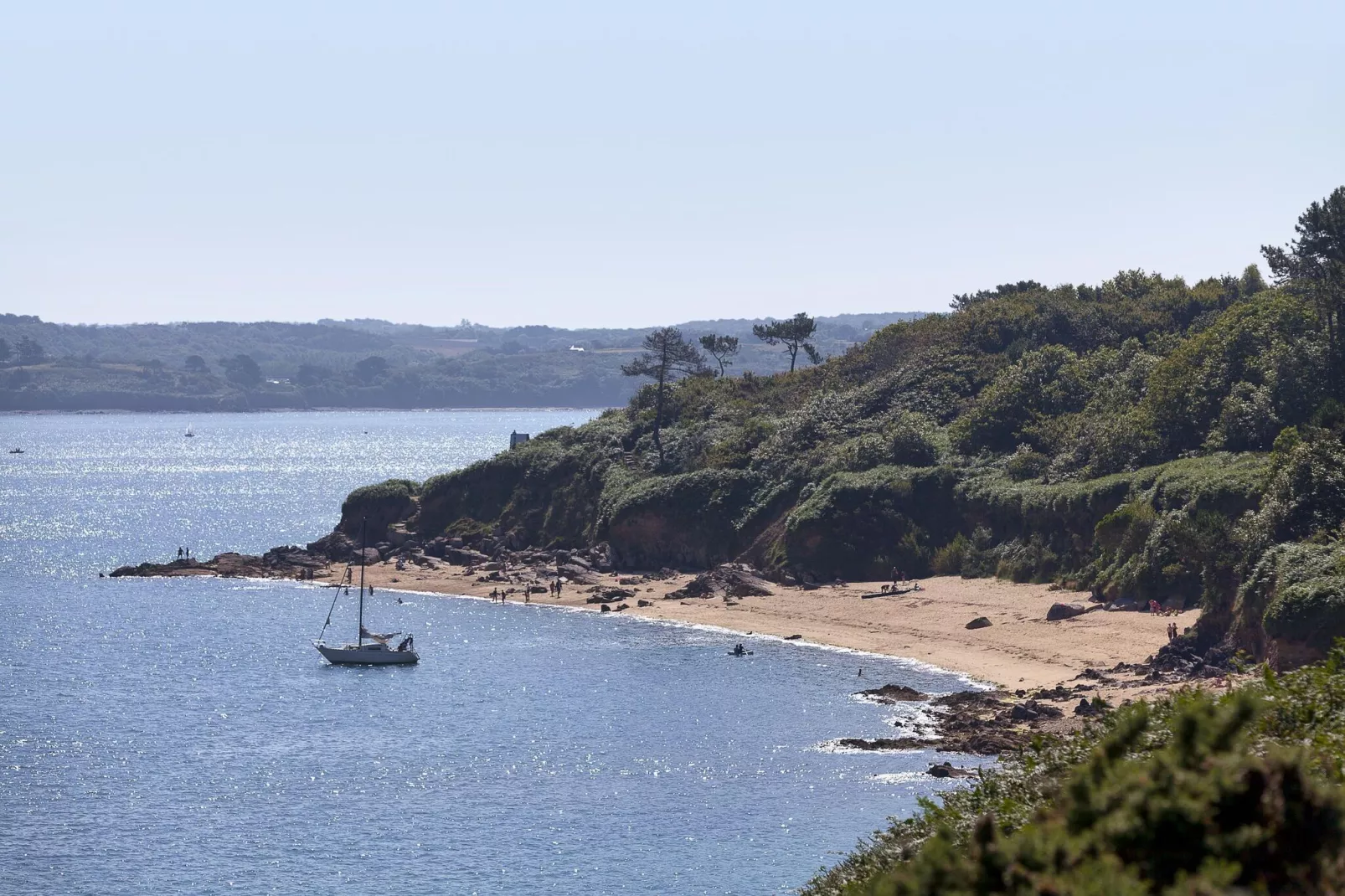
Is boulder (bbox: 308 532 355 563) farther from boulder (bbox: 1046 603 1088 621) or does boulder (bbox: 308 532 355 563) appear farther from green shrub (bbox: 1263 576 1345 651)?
green shrub (bbox: 1263 576 1345 651)

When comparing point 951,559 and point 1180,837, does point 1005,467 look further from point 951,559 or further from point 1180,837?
point 1180,837

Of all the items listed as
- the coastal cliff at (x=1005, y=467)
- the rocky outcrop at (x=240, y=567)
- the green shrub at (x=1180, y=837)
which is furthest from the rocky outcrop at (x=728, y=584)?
the green shrub at (x=1180, y=837)

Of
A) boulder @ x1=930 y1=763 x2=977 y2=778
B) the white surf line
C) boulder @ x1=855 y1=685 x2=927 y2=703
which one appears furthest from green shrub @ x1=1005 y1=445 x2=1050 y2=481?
boulder @ x1=930 y1=763 x2=977 y2=778

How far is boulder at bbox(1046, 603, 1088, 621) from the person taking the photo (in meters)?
73.3

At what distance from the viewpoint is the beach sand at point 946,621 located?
217ft

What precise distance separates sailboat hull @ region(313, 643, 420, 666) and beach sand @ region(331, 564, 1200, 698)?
15645 millimetres

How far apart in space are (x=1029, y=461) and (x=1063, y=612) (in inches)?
793

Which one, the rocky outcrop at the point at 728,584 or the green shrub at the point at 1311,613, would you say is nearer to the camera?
the green shrub at the point at 1311,613

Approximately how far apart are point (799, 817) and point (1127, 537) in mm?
33585

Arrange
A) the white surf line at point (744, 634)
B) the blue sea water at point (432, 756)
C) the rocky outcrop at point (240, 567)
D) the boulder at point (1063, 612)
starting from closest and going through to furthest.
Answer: the blue sea water at point (432, 756) < the white surf line at point (744, 634) < the boulder at point (1063, 612) < the rocky outcrop at point (240, 567)

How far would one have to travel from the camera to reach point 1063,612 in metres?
73.4

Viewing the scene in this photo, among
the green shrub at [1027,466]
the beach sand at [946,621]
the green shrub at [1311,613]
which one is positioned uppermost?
the green shrub at [1027,466]

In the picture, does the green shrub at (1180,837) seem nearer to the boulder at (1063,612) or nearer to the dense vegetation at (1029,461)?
the dense vegetation at (1029,461)

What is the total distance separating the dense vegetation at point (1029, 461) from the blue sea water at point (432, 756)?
13.3m
